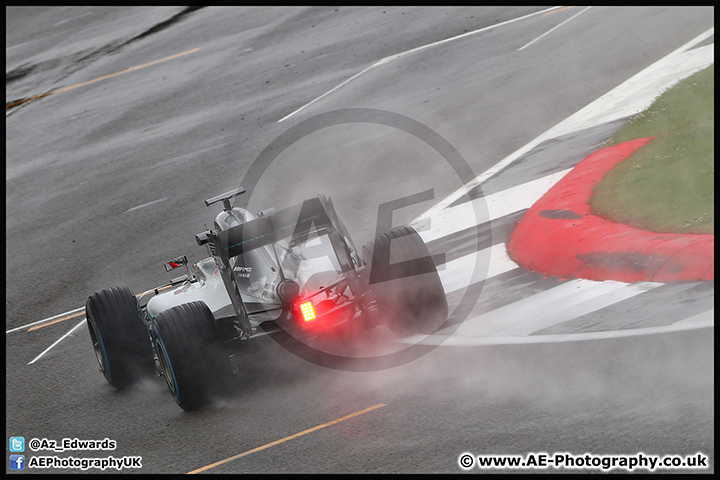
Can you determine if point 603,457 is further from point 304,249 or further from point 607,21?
point 607,21

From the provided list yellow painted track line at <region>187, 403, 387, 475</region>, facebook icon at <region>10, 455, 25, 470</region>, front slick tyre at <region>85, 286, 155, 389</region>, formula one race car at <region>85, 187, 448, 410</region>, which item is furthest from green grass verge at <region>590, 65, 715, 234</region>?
facebook icon at <region>10, 455, 25, 470</region>

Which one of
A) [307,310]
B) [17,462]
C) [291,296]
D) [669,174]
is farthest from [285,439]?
[669,174]

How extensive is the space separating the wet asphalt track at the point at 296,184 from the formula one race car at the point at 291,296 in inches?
16.9

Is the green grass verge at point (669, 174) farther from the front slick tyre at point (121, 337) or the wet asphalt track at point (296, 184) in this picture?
the front slick tyre at point (121, 337)

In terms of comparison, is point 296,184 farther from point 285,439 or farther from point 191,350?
point 285,439

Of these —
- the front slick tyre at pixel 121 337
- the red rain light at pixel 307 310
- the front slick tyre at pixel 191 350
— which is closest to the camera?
the red rain light at pixel 307 310

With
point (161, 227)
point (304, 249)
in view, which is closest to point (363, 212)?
point (161, 227)

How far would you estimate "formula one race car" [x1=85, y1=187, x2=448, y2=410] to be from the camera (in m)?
6.70

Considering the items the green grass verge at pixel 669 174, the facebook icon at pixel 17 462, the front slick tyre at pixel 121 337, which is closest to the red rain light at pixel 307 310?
the front slick tyre at pixel 121 337

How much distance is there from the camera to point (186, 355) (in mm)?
6645

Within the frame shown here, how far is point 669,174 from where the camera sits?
29.1ft

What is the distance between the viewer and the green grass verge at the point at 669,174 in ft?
25.9

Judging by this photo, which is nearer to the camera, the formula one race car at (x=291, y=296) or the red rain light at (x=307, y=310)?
the red rain light at (x=307, y=310)
